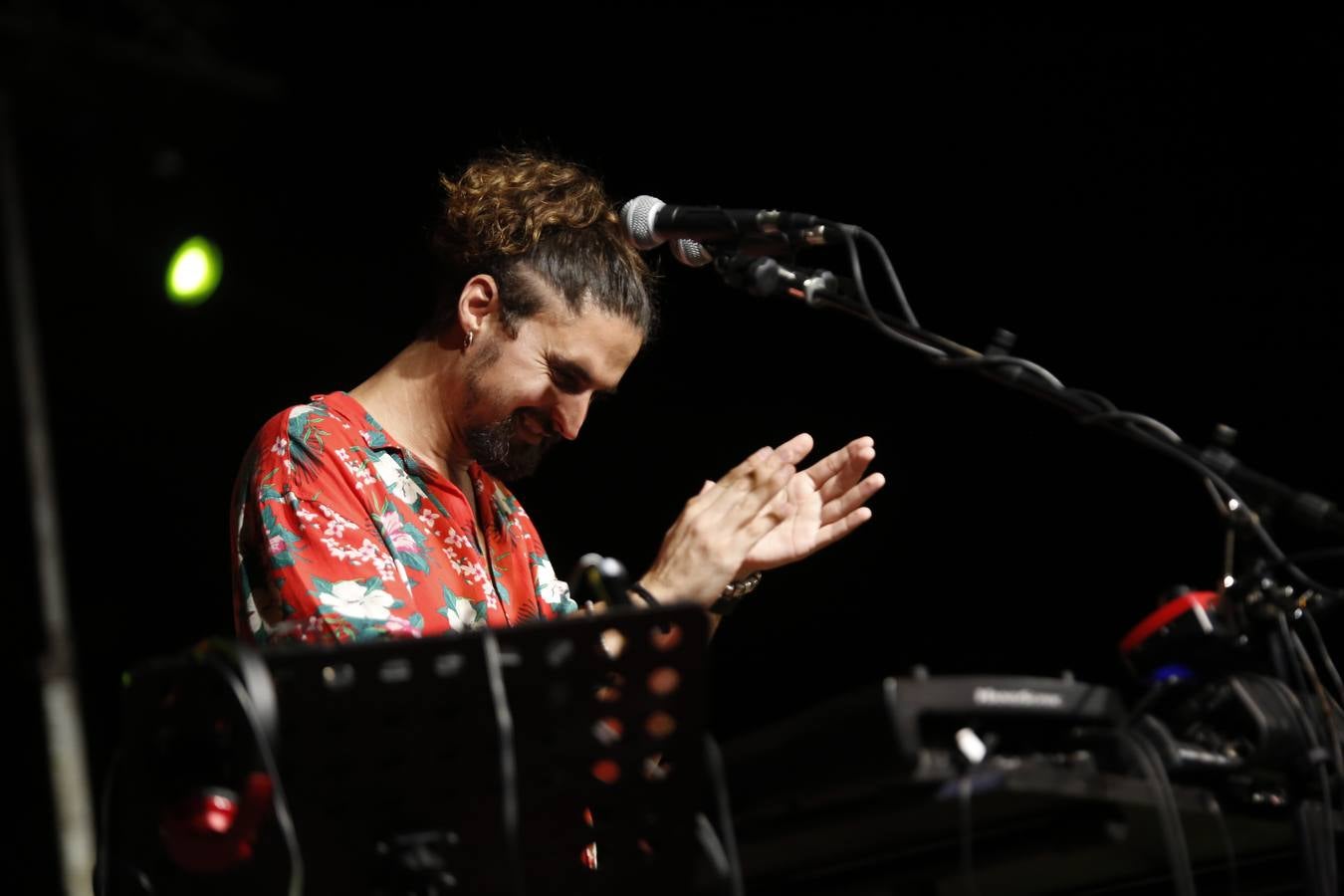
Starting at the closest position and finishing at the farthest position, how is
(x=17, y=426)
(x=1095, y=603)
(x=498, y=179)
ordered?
(x=498, y=179) → (x=1095, y=603) → (x=17, y=426)

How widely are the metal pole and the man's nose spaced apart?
2062mm

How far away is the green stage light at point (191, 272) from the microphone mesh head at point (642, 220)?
8.44 ft

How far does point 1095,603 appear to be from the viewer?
3.59 m

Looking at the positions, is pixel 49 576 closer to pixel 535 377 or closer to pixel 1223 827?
pixel 535 377

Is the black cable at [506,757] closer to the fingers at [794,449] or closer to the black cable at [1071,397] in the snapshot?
the black cable at [1071,397]

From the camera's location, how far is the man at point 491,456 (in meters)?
1.95

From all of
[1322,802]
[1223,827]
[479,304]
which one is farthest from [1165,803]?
[479,304]

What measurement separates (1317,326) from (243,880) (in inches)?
113

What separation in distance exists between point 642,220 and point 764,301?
2.19 meters

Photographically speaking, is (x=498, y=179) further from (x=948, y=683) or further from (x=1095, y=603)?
(x=1095, y=603)

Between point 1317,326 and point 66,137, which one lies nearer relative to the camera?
point 1317,326

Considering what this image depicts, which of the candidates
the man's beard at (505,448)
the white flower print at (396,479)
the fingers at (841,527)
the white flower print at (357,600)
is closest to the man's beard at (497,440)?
the man's beard at (505,448)

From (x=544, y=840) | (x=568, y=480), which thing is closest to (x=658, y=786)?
(x=544, y=840)

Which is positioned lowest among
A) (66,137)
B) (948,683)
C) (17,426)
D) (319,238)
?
(948,683)
